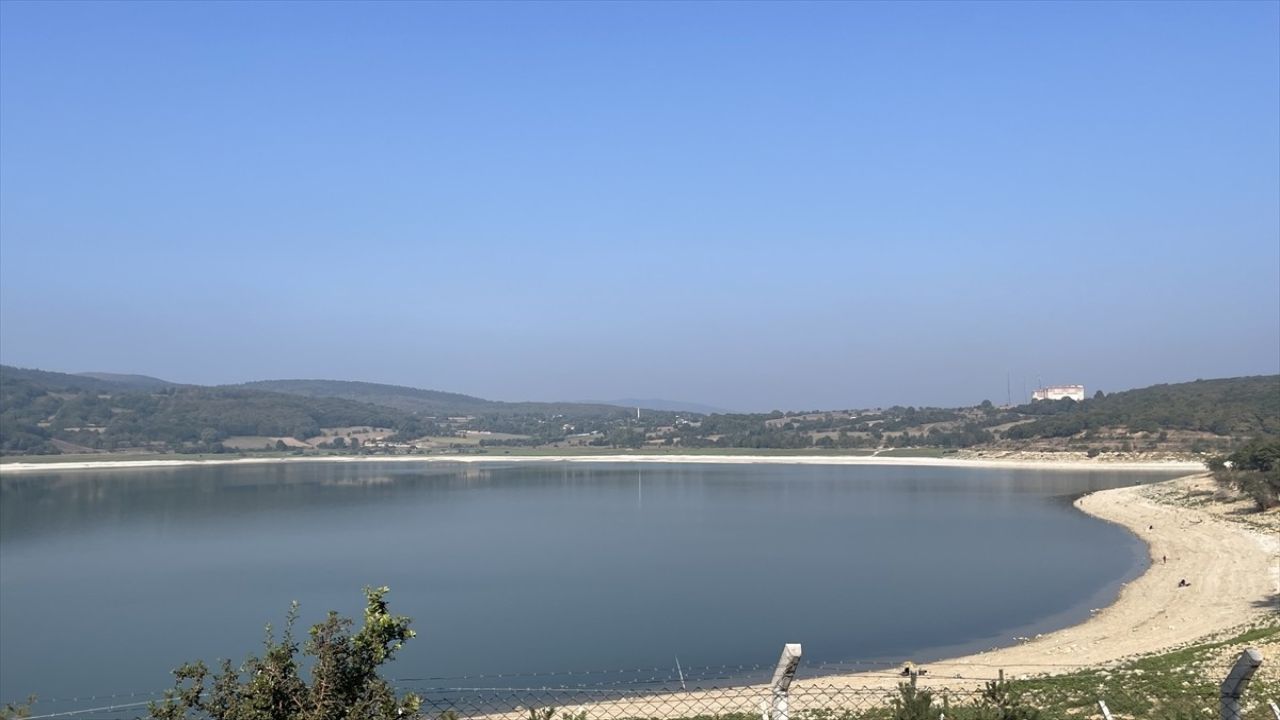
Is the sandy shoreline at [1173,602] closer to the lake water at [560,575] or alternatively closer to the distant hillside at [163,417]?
the lake water at [560,575]

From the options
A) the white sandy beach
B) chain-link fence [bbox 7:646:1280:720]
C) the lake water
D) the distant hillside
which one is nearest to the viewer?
chain-link fence [bbox 7:646:1280:720]

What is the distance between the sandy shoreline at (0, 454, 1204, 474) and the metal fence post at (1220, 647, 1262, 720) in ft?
216

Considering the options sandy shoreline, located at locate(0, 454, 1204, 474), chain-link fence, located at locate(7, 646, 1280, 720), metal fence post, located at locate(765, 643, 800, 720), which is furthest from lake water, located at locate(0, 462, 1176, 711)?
sandy shoreline, located at locate(0, 454, 1204, 474)

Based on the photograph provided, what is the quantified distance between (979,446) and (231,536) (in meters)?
71.7

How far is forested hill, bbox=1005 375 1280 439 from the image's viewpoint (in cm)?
7269

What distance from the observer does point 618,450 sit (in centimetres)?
12238

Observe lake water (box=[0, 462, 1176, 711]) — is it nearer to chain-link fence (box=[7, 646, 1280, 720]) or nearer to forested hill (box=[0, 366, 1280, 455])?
chain-link fence (box=[7, 646, 1280, 720])

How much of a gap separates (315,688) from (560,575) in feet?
82.6

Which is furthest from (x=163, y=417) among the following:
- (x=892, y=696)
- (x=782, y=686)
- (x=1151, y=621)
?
(x=782, y=686)

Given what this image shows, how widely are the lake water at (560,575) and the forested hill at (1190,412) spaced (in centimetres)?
1836

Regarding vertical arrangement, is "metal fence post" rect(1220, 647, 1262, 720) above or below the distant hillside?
below

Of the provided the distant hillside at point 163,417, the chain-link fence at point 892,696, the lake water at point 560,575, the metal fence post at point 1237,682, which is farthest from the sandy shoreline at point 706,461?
the metal fence post at point 1237,682

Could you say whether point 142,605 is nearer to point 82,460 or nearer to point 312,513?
point 312,513

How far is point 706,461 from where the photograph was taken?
105 metres
